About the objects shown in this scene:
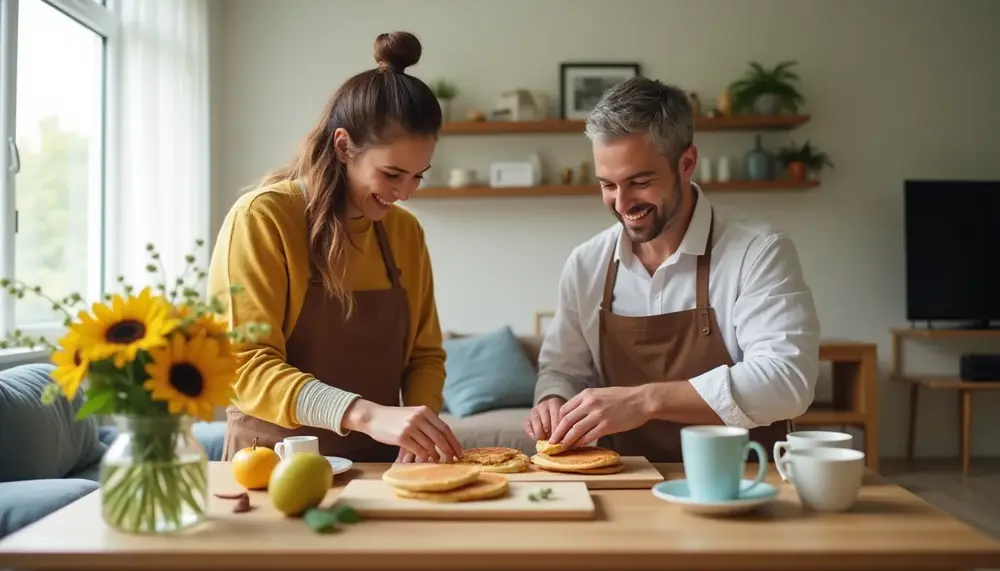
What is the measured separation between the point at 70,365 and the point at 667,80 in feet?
14.4

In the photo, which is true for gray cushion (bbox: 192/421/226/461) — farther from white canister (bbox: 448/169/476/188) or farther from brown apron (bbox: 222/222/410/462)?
white canister (bbox: 448/169/476/188)

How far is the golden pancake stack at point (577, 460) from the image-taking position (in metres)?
1.49

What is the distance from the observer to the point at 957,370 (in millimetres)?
5184

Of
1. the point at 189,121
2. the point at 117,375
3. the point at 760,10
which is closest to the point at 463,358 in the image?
the point at 189,121

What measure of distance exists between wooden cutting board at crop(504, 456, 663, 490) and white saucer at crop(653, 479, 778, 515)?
71 millimetres

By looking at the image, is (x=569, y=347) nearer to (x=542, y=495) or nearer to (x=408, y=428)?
(x=408, y=428)

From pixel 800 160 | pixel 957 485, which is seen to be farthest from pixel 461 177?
pixel 957 485

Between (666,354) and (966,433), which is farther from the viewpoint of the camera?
A: (966,433)

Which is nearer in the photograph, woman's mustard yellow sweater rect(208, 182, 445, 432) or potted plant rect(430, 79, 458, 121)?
woman's mustard yellow sweater rect(208, 182, 445, 432)

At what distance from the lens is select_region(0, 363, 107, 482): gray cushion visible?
8.67 feet

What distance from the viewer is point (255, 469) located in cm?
141

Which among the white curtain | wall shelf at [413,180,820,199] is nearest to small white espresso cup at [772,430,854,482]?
the white curtain

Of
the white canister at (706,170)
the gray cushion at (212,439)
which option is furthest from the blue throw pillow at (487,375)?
the white canister at (706,170)

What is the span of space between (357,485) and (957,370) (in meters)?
4.71
